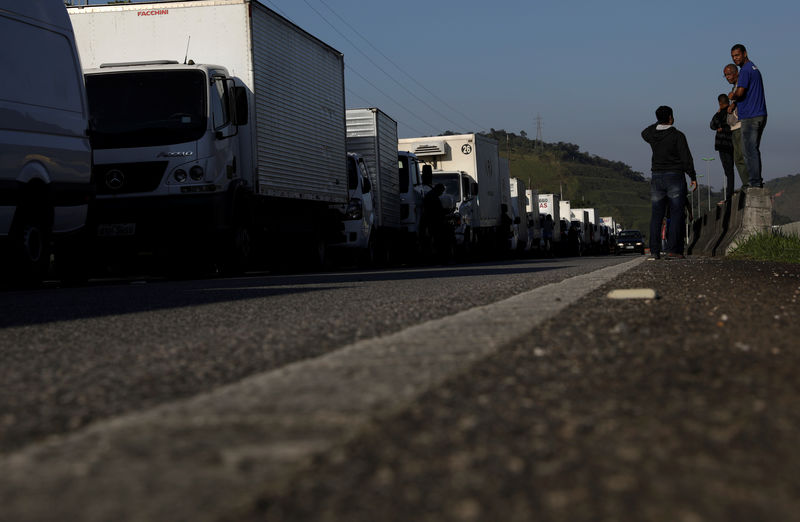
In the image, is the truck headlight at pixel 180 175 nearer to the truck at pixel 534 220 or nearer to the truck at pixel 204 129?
the truck at pixel 204 129

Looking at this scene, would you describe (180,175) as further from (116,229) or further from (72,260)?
(72,260)

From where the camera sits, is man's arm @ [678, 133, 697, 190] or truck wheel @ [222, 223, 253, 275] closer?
man's arm @ [678, 133, 697, 190]

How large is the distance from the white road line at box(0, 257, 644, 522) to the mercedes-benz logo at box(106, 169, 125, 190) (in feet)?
38.1

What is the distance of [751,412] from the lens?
262 cm

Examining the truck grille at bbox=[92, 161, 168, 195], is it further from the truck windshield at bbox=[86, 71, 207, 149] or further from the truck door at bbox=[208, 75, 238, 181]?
the truck door at bbox=[208, 75, 238, 181]

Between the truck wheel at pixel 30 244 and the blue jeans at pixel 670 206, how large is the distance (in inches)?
301

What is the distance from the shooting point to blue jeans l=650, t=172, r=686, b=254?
14.1 m

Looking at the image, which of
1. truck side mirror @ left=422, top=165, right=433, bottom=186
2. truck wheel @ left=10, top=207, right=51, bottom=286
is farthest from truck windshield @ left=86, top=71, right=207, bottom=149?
truck side mirror @ left=422, top=165, right=433, bottom=186

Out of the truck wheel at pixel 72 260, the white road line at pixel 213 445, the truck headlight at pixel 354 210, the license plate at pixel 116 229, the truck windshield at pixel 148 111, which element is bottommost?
Result: the white road line at pixel 213 445

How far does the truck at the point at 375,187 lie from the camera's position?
70.0ft

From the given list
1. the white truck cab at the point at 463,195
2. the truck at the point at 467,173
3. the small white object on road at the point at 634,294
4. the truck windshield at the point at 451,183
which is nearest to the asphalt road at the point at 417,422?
the small white object on road at the point at 634,294

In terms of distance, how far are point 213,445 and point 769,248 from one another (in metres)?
12.4

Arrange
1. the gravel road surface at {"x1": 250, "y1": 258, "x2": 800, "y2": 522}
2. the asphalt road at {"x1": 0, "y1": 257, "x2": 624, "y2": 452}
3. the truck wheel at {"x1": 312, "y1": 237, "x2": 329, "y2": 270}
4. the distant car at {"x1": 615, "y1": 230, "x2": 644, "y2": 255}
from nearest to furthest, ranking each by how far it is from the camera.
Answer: the gravel road surface at {"x1": 250, "y1": 258, "x2": 800, "y2": 522} < the asphalt road at {"x1": 0, "y1": 257, "x2": 624, "y2": 452} < the truck wheel at {"x1": 312, "y1": 237, "x2": 329, "y2": 270} < the distant car at {"x1": 615, "y1": 230, "x2": 644, "y2": 255}

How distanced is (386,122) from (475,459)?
23.1m
